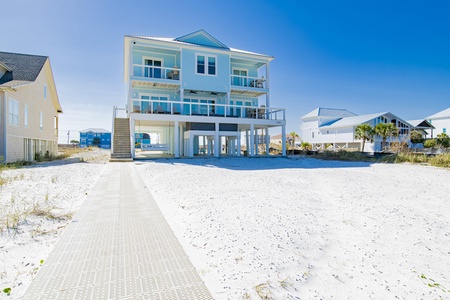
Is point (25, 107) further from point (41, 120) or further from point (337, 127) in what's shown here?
point (337, 127)

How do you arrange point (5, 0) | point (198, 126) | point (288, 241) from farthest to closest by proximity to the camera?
point (198, 126)
point (5, 0)
point (288, 241)

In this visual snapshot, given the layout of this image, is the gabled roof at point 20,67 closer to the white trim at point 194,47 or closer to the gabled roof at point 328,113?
the white trim at point 194,47

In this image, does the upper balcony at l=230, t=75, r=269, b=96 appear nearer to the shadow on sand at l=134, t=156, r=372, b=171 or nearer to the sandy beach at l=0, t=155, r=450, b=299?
the shadow on sand at l=134, t=156, r=372, b=171

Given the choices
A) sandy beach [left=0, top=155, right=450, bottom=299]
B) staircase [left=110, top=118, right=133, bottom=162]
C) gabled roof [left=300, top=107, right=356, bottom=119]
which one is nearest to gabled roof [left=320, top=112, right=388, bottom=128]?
gabled roof [left=300, top=107, right=356, bottom=119]

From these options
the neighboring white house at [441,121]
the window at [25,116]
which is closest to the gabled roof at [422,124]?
the neighboring white house at [441,121]

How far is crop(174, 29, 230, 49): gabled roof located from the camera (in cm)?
2077

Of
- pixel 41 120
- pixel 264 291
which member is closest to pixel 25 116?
pixel 41 120

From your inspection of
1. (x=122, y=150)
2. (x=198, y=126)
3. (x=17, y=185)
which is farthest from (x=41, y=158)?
(x=17, y=185)

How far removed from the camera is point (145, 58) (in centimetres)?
2031

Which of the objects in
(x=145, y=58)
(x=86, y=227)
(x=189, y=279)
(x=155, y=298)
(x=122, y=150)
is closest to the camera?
(x=155, y=298)

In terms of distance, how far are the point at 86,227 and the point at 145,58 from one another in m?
19.2

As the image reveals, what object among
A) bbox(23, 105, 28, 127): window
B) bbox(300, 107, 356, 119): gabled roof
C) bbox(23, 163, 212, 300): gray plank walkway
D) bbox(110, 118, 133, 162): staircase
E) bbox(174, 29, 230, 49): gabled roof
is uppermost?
bbox(174, 29, 230, 49): gabled roof

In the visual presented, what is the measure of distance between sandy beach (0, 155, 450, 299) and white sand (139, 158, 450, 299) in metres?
0.01

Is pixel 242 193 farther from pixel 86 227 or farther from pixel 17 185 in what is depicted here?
pixel 17 185
